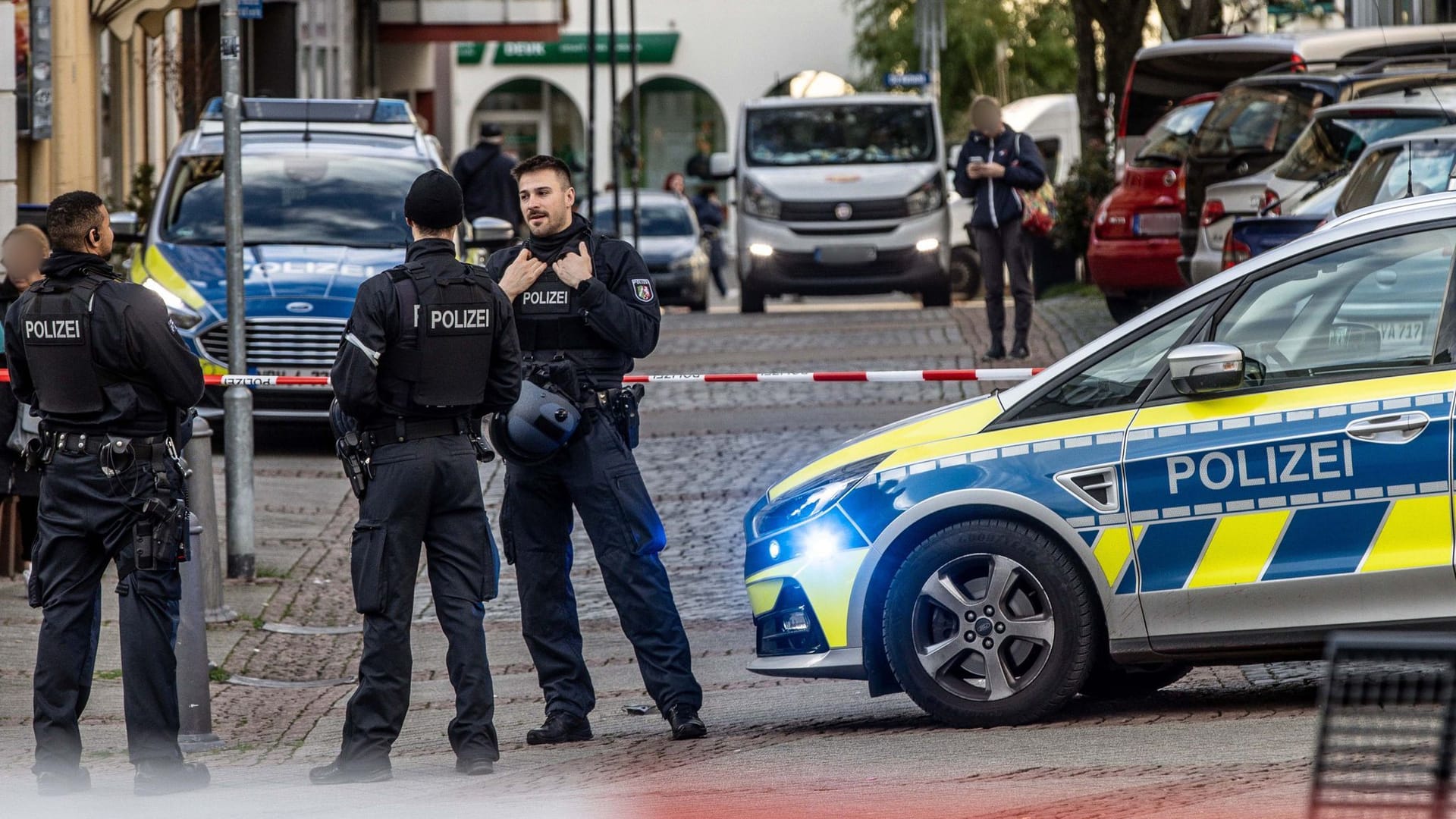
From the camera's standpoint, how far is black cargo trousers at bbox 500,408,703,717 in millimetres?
7078

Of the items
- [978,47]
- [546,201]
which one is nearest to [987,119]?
[546,201]

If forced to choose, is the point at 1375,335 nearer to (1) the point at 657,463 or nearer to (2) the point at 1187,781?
(2) the point at 1187,781

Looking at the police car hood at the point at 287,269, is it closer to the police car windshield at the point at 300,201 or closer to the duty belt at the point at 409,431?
the police car windshield at the point at 300,201

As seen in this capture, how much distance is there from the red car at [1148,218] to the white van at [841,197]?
505cm

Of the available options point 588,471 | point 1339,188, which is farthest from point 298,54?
point 588,471

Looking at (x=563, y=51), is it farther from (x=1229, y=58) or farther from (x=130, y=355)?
(x=130, y=355)

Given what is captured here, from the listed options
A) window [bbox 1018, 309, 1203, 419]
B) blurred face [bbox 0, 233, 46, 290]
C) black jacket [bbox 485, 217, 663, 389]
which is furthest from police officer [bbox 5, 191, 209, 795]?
window [bbox 1018, 309, 1203, 419]

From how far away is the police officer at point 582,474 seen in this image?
23.1ft

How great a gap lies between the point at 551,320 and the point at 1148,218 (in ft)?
35.8

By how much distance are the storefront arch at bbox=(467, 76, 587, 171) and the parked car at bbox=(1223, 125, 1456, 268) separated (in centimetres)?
4535

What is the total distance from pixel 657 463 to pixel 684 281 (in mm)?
14396

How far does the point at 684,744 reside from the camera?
7.00 m

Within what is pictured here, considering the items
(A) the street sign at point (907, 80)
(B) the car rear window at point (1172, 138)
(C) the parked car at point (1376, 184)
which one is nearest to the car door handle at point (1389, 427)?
(C) the parked car at point (1376, 184)

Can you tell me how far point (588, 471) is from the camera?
7.06 m
